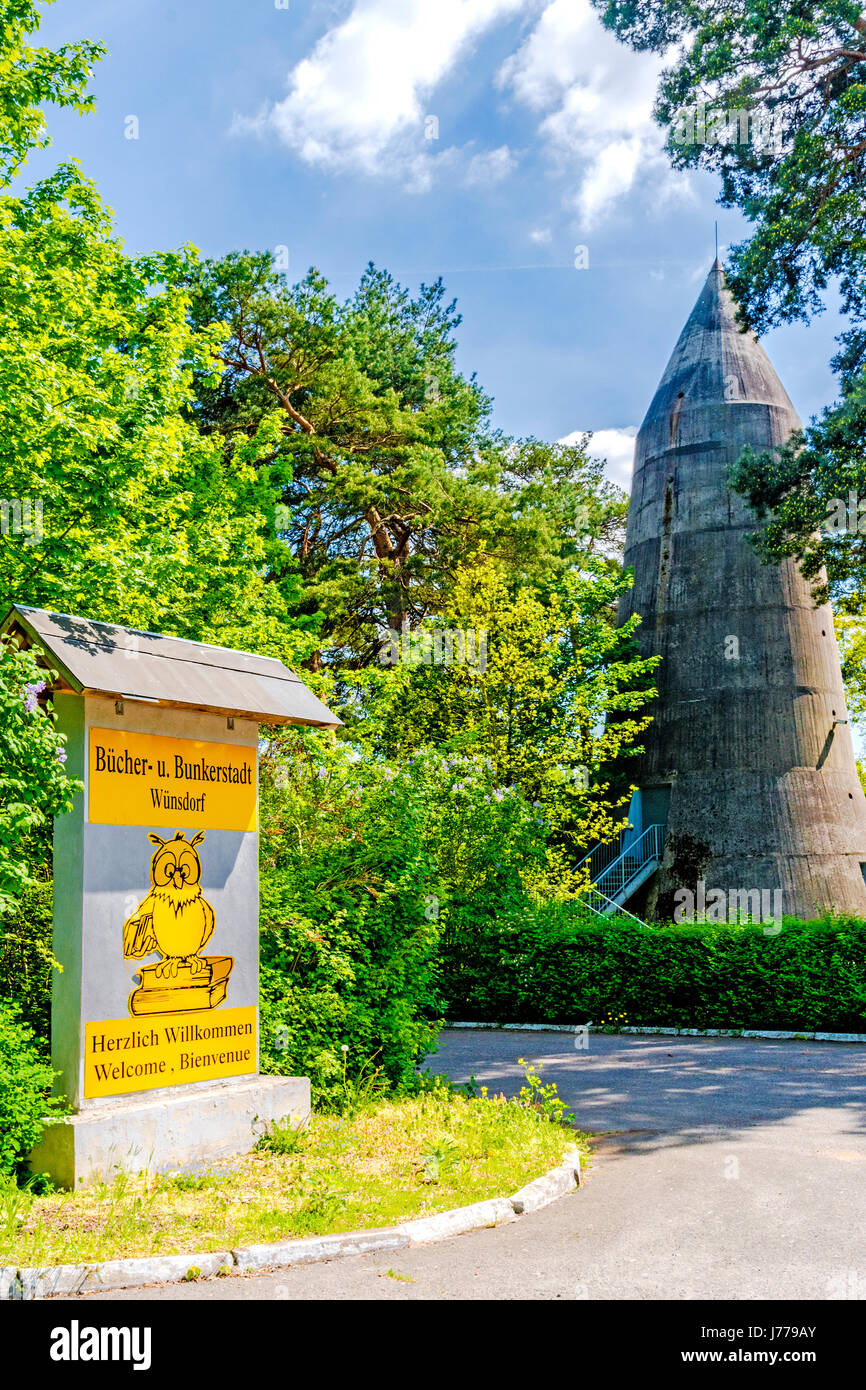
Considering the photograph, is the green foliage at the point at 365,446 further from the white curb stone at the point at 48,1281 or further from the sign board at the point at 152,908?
the white curb stone at the point at 48,1281

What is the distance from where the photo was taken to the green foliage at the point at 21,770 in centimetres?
589

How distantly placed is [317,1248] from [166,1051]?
2.17 meters

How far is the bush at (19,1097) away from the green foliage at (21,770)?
77 centimetres

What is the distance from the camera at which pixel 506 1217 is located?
6.30 meters

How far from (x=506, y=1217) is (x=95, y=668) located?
4.42m

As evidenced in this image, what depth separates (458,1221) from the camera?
19.7 feet

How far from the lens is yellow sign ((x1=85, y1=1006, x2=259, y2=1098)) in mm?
6652

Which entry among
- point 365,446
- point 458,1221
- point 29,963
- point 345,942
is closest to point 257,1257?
point 458,1221

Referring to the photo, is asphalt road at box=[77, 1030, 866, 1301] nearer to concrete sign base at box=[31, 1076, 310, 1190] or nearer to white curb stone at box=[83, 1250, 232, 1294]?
white curb stone at box=[83, 1250, 232, 1294]

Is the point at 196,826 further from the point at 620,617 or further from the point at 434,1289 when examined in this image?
the point at 620,617

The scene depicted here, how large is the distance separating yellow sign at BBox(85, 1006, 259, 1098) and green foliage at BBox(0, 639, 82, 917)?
121 centimetres

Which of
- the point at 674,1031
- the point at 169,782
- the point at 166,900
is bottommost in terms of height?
the point at 674,1031

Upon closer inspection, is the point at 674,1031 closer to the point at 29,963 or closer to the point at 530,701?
the point at 530,701

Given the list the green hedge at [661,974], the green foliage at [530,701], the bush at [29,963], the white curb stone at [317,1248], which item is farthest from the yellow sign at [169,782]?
the green foliage at [530,701]
